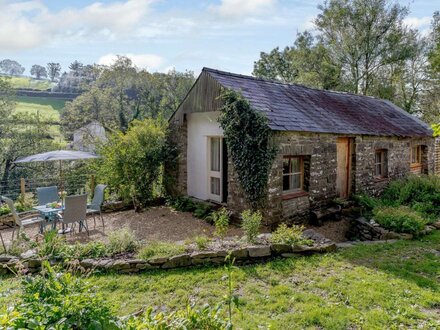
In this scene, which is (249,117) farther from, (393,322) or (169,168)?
(393,322)

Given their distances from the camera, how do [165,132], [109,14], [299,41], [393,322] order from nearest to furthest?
1. [393,322]
2. [109,14]
3. [165,132]
4. [299,41]

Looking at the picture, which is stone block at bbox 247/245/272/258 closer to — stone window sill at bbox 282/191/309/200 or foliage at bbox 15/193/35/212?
stone window sill at bbox 282/191/309/200

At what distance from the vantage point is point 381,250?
21.2 ft

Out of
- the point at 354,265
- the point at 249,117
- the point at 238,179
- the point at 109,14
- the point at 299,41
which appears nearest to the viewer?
the point at 354,265

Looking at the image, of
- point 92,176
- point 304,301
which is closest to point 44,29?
point 92,176

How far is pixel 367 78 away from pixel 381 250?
68.8 ft

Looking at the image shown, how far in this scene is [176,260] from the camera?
5.40 meters

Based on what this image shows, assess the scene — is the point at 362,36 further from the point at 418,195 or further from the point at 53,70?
the point at 53,70

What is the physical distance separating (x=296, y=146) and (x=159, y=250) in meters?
5.00

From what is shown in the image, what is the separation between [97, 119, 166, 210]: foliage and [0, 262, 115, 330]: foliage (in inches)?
305

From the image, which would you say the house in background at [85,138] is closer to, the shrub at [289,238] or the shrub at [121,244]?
the shrub at [121,244]

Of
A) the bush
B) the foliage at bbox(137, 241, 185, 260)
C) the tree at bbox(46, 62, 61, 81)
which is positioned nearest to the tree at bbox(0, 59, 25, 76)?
the tree at bbox(46, 62, 61, 81)

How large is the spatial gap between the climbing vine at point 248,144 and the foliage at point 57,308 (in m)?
5.88

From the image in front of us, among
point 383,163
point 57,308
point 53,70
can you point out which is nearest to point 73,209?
point 57,308
